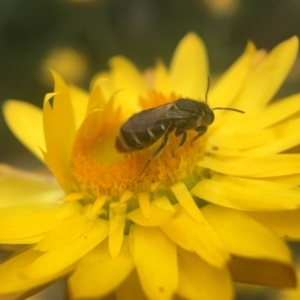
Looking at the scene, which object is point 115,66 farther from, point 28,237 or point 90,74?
point 90,74

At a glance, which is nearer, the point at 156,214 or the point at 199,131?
the point at 156,214

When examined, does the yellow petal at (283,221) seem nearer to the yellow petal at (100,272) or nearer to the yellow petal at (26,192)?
the yellow petal at (100,272)

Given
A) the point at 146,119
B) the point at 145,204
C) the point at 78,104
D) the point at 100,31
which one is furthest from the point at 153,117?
the point at 100,31

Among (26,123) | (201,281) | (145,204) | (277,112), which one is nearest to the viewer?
(201,281)

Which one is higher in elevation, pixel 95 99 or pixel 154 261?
pixel 95 99

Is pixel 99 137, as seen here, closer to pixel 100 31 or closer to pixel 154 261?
pixel 154 261

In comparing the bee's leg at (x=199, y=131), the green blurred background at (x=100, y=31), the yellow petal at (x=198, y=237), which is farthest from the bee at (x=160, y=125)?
the green blurred background at (x=100, y=31)

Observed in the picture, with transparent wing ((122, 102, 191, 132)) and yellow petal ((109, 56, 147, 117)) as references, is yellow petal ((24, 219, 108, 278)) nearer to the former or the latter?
transparent wing ((122, 102, 191, 132))

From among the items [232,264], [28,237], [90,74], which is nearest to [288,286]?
[232,264]
